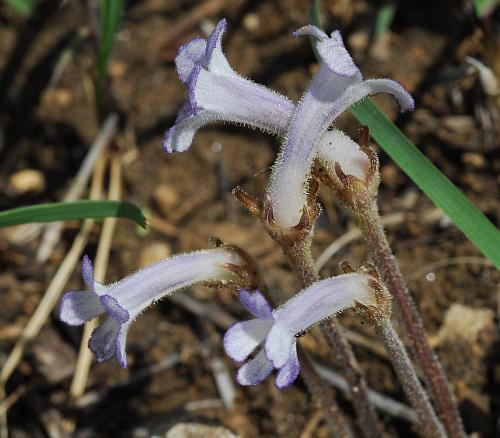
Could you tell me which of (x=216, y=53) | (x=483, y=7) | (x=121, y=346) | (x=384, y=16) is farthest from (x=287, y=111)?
(x=384, y=16)

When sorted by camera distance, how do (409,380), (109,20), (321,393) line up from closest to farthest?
(409,380) → (321,393) → (109,20)

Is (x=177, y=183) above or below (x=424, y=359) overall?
above

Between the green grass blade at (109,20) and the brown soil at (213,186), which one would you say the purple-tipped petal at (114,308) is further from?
the green grass blade at (109,20)

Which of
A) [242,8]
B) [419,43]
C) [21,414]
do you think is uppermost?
[242,8]

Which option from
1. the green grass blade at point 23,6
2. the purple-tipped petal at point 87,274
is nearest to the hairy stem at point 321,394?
the purple-tipped petal at point 87,274

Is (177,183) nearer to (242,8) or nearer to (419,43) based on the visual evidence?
→ (242,8)

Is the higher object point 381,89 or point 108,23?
point 108,23

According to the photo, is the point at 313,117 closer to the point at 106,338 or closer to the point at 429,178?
the point at 429,178

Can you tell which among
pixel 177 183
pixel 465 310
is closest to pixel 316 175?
pixel 465 310
